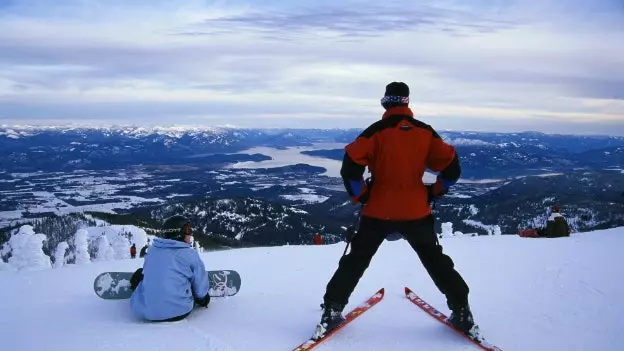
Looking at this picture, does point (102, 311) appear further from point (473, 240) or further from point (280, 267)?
point (473, 240)

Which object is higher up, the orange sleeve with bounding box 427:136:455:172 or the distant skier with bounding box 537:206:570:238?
the orange sleeve with bounding box 427:136:455:172

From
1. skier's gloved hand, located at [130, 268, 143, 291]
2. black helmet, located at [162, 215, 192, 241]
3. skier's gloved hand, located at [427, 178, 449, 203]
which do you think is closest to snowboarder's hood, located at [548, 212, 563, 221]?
skier's gloved hand, located at [427, 178, 449, 203]

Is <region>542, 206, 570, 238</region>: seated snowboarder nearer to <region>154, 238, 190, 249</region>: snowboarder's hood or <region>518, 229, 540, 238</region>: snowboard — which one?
<region>518, 229, 540, 238</region>: snowboard

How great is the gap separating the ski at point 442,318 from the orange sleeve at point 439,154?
4.94 ft

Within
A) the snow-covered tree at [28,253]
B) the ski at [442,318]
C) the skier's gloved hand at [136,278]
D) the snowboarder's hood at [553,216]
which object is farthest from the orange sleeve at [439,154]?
the snow-covered tree at [28,253]

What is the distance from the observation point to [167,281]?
457cm

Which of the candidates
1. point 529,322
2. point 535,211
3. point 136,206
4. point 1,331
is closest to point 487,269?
point 529,322

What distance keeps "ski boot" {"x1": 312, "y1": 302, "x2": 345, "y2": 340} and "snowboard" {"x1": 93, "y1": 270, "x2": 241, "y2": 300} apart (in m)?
1.78

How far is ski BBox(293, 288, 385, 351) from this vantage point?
3.98 metres

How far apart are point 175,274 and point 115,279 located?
1454 mm

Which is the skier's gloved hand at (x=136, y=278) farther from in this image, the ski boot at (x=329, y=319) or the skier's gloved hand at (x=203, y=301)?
the ski boot at (x=329, y=319)

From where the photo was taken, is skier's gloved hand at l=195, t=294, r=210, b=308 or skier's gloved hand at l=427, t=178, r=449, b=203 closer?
skier's gloved hand at l=427, t=178, r=449, b=203

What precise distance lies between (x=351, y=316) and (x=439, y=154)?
1950 mm

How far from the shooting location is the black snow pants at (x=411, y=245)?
398 centimetres
